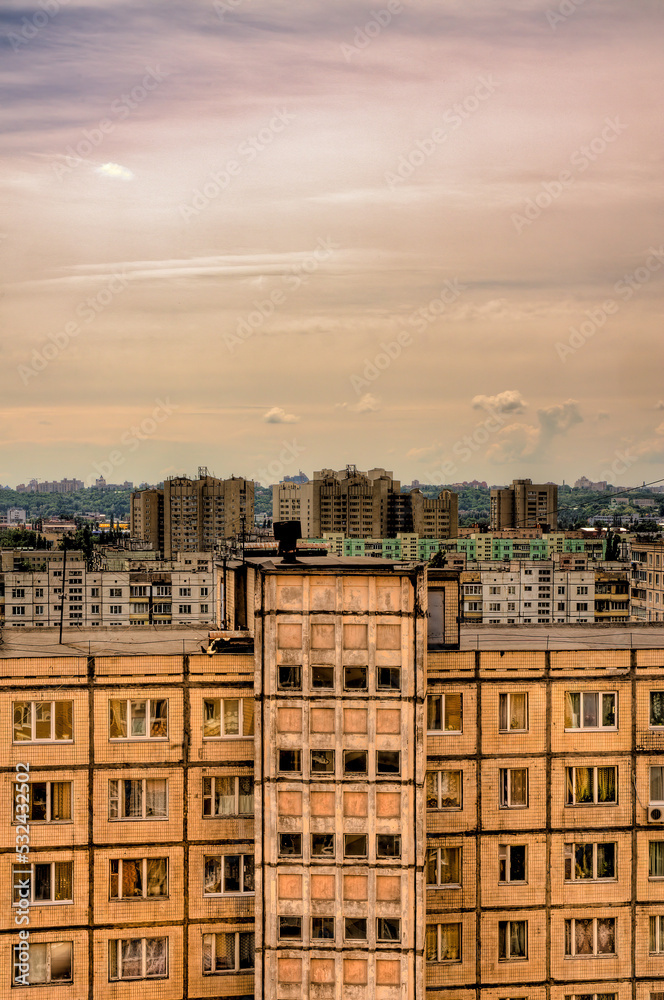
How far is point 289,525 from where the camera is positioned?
1969 centimetres

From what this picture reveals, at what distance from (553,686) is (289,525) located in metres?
5.95

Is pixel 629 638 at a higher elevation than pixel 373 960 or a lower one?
higher

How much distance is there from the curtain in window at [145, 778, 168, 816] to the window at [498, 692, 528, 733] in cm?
647

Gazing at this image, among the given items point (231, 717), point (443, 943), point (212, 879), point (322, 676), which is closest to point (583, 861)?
point (443, 943)

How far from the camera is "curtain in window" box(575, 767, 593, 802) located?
63.2 ft

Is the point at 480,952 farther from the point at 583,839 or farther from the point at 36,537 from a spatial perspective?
the point at 36,537

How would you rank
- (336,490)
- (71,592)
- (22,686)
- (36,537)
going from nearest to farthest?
(22,686) → (71,592) → (36,537) → (336,490)

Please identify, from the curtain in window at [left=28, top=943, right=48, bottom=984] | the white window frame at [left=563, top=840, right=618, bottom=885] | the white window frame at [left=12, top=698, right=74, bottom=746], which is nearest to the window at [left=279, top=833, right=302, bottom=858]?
the white window frame at [left=12, top=698, right=74, bottom=746]

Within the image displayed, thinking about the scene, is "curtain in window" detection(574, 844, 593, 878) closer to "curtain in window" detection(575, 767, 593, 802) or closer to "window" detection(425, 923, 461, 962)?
"curtain in window" detection(575, 767, 593, 802)

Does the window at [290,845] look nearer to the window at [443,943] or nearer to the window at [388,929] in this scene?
the window at [388,929]

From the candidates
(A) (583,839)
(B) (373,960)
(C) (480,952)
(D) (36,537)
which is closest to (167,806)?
(B) (373,960)

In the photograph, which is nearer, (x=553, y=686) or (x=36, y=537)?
(x=553, y=686)

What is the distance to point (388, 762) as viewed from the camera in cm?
1733

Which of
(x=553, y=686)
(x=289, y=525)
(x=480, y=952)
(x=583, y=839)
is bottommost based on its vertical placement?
(x=480, y=952)
